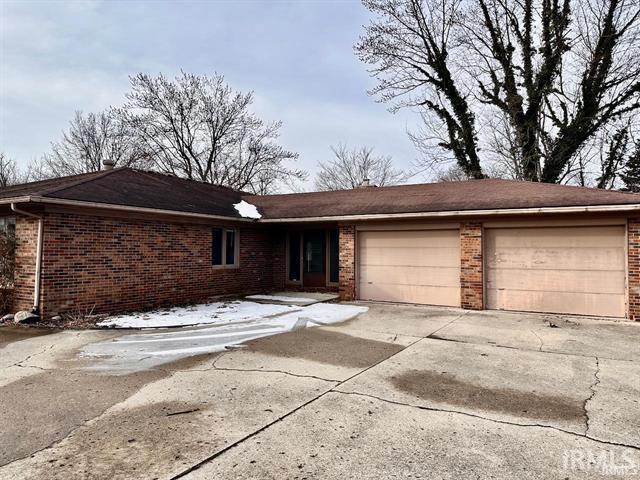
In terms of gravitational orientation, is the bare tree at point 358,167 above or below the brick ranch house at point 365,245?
above

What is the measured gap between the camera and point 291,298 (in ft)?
38.2

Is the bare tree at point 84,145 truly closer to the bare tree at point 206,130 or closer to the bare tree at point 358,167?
the bare tree at point 206,130

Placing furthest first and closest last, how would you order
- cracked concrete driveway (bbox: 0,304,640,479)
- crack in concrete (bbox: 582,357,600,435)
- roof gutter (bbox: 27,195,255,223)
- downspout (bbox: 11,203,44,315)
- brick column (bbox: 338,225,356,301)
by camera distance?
brick column (bbox: 338,225,356,301) → downspout (bbox: 11,203,44,315) → roof gutter (bbox: 27,195,255,223) → crack in concrete (bbox: 582,357,600,435) → cracked concrete driveway (bbox: 0,304,640,479)

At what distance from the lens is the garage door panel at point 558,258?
8.61 meters

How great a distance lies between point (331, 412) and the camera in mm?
3645

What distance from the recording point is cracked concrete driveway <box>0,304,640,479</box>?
275 cm

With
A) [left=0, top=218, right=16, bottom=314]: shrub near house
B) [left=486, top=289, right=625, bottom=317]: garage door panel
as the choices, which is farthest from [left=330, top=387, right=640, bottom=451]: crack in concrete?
[left=0, top=218, right=16, bottom=314]: shrub near house

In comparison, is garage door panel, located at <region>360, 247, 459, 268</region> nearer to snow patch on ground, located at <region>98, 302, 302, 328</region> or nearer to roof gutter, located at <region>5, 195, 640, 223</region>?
roof gutter, located at <region>5, 195, 640, 223</region>

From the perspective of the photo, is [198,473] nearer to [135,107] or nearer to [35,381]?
[35,381]

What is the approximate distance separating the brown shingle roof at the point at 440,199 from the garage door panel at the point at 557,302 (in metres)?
2.15

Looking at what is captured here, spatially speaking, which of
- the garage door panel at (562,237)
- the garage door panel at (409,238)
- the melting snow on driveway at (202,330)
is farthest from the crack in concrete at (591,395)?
the garage door panel at (409,238)

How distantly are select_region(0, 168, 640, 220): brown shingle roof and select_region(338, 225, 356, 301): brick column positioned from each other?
Result: 69 cm

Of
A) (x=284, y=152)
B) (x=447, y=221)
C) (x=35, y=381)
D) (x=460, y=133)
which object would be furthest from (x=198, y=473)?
(x=284, y=152)

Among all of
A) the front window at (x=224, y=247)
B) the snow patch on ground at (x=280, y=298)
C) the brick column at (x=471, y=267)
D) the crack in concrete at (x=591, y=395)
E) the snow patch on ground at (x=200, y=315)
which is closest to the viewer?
the crack in concrete at (x=591, y=395)
